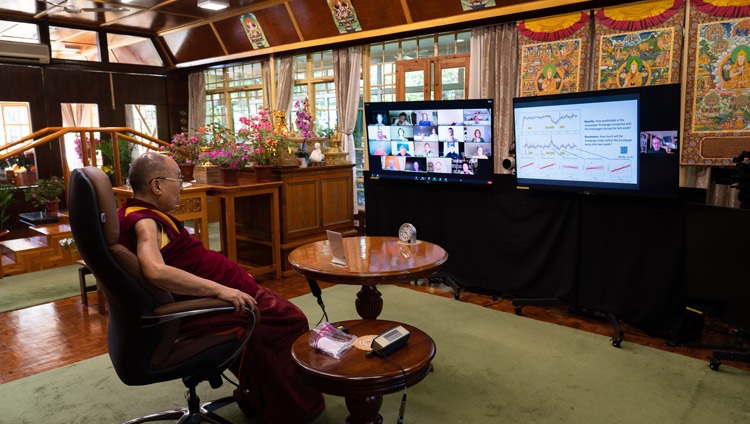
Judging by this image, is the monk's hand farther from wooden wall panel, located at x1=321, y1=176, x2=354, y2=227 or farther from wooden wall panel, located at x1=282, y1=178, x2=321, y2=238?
wooden wall panel, located at x1=321, y1=176, x2=354, y2=227

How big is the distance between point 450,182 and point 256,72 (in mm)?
4867

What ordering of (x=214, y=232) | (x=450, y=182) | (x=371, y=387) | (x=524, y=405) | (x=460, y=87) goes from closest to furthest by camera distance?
(x=371, y=387), (x=524, y=405), (x=450, y=182), (x=460, y=87), (x=214, y=232)

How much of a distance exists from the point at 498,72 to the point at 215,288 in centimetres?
416

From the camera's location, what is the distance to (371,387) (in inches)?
71.6

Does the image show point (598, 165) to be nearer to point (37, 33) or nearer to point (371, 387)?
point (371, 387)

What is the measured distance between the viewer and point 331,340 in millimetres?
2100

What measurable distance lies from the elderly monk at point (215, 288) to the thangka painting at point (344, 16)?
453 cm

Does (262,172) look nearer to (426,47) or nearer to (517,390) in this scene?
(426,47)

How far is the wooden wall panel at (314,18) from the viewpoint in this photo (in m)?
6.30

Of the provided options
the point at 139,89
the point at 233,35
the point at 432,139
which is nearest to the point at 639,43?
the point at 432,139

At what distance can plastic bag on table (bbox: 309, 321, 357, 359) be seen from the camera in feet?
6.67

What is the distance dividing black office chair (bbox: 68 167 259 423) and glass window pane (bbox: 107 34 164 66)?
8222 millimetres

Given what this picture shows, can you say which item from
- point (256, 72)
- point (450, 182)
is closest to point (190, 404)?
point (450, 182)

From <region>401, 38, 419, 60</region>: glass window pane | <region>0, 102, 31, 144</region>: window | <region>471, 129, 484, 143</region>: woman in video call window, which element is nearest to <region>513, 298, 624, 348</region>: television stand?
<region>471, 129, 484, 143</region>: woman in video call window
